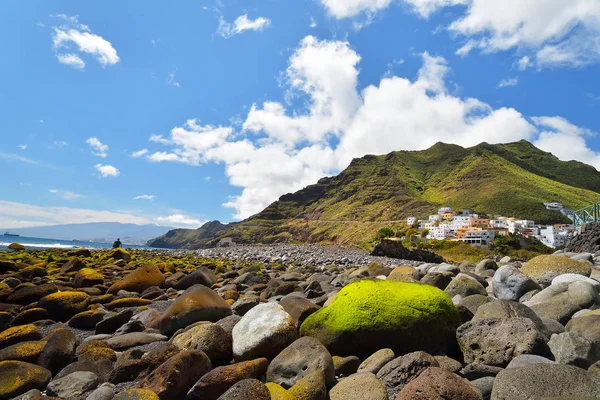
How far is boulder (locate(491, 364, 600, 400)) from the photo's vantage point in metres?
3.39

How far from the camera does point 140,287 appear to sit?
12891mm

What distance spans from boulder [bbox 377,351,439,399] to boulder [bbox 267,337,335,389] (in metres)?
0.66

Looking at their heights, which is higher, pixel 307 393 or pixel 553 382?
pixel 553 382

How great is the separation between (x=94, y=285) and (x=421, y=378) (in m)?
12.9

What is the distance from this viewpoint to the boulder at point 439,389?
11.4 feet

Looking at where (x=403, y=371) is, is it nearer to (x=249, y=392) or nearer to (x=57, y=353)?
(x=249, y=392)

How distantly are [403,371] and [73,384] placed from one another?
4570 mm

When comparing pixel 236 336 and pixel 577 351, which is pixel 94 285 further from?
pixel 577 351

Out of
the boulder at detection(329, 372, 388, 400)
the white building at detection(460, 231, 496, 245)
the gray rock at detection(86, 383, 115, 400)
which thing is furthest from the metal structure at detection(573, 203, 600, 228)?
the white building at detection(460, 231, 496, 245)

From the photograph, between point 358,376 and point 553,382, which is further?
point 358,376

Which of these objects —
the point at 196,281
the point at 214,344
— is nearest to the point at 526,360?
the point at 214,344

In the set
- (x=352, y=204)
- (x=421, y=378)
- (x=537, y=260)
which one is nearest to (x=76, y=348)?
(x=421, y=378)

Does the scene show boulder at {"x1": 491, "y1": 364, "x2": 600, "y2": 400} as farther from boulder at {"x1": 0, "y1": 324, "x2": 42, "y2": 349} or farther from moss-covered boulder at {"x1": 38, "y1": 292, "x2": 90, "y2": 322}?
moss-covered boulder at {"x1": 38, "y1": 292, "x2": 90, "y2": 322}

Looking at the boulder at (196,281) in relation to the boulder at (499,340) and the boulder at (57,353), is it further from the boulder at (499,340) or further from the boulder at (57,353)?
the boulder at (499,340)
